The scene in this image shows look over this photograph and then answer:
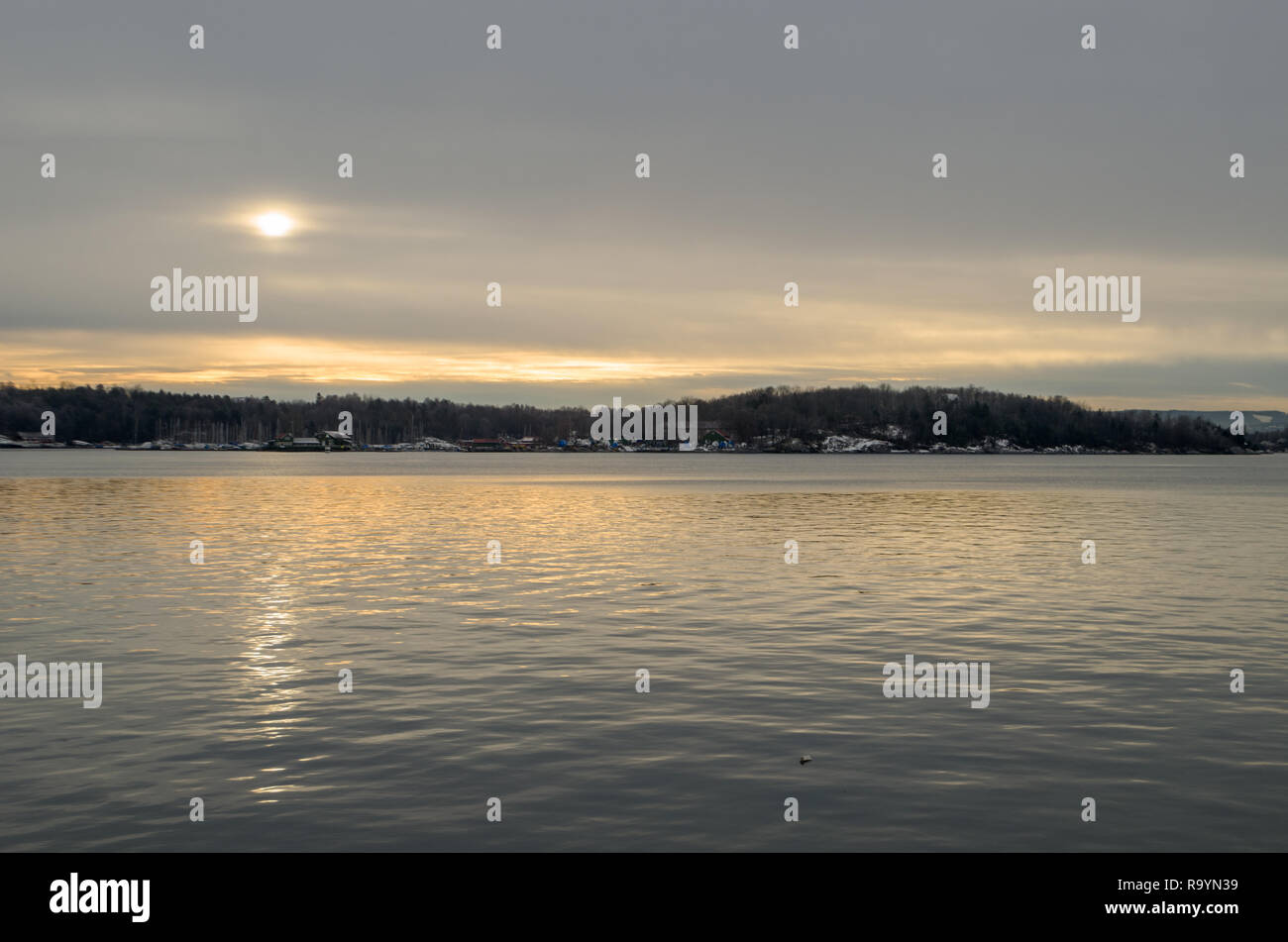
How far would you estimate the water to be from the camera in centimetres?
1514

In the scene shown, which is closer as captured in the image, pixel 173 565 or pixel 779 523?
pixel 173 565

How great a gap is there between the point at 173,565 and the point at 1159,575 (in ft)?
137

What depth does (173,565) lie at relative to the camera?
47.7 m

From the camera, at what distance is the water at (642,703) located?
49.7 ft

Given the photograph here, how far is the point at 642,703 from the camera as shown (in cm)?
2228

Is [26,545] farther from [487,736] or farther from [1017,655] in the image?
[1017,655]

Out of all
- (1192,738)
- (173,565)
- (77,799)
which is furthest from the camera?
(173,565)

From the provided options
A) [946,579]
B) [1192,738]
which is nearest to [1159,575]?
[946,579]
